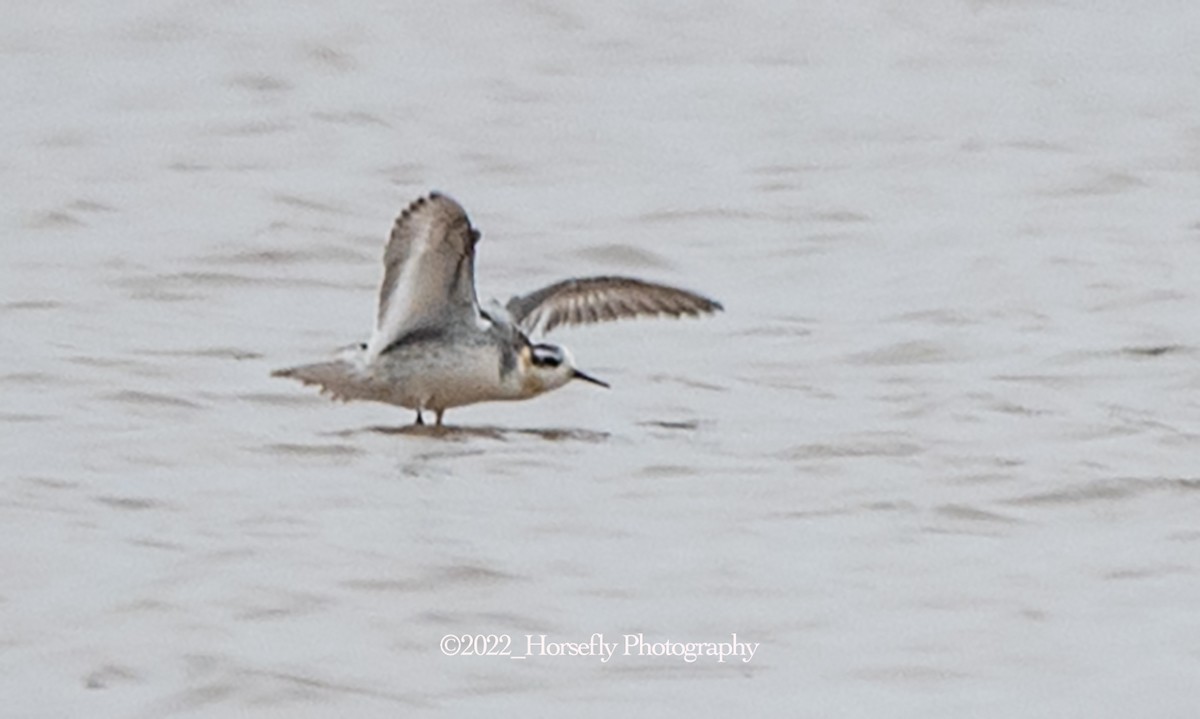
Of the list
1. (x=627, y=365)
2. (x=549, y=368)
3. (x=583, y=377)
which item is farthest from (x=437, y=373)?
(x=627, y=365)

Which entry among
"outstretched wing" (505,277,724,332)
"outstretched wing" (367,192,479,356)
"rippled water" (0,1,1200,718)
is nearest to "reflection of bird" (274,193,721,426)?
"outstretched wing" (367,192,479,356)

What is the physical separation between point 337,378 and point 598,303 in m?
1.48

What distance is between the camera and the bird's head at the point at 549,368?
12055 mm

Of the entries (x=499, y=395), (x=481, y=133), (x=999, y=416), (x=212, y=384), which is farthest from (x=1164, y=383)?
(x=481, y=133)

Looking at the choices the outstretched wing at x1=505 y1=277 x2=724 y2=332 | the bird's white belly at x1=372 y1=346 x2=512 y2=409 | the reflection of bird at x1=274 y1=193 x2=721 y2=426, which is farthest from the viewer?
the outstretched wing at x1=505 y1=277 x2=724 y2=332

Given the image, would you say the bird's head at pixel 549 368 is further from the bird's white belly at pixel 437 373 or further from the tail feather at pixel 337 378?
the tail feather at pixel 337 378

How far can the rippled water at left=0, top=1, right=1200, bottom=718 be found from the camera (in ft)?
29.8

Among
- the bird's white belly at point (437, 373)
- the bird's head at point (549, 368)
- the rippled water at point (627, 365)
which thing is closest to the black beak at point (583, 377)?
the bird's head at point (549, 368)

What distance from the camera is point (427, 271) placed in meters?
11.5

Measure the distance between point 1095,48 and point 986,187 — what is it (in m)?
3.34

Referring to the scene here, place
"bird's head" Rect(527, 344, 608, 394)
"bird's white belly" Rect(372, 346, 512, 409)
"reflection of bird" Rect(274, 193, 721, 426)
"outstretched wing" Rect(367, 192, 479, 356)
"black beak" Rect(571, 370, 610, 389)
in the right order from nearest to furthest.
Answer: "outstretched wing" Rect(367, 192, 479, 356)
"reflection of bird" Rect(274, 193, 721, 426)
"bird's white belly" Rect(372, 346, 512, 409)
"bird's head" Rect(527, 344, 608, 394)
"black beak" Rect(571, 370, 610, 389)

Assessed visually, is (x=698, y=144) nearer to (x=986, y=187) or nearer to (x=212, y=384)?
(x=986, y=187)

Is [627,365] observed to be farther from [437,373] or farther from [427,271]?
[427,271]

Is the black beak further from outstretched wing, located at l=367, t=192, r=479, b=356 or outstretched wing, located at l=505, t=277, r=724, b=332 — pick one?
outstretched wing, located at l=367, t=192, r=479, b=356
